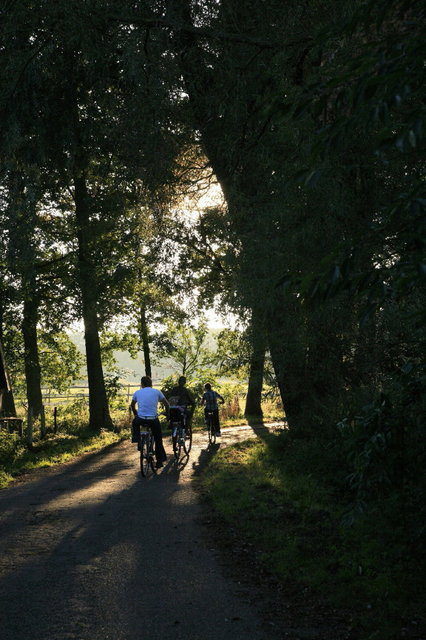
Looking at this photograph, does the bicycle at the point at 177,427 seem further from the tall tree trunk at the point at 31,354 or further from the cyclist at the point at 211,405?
the tall tree trunk at the point at 31,354

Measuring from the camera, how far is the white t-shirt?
1320cm

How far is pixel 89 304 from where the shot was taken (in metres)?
22.7

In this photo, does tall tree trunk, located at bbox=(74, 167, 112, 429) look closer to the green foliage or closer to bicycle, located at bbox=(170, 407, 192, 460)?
bicycle, located at bbox=(170, 407, 192, 460)

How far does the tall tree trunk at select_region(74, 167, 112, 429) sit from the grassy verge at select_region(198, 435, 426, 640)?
39.1ft

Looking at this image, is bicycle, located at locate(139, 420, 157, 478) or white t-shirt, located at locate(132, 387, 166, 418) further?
bicycle, located at locate(139, 420, 157, 478)

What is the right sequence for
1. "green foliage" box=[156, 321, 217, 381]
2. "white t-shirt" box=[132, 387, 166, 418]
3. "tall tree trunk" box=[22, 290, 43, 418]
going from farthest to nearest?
"green foliage" box=[156, 321, 217, 381] < "tall tree trunk" box=[22, 290, 43, 418] < "white t-shirt" box=[132, 387, 166, 418]

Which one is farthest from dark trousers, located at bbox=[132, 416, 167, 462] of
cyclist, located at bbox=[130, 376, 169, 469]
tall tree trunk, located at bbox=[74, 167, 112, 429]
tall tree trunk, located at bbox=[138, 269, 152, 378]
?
tall tree trunk, located at bbox=[138, 269, 152, 378]

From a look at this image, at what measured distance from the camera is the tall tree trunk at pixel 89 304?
22.6 meters

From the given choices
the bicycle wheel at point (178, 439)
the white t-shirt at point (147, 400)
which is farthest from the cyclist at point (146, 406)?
the bicycle wheel at point (178, 439)

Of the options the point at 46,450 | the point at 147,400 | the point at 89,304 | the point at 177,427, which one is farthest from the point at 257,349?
the point at 89,304

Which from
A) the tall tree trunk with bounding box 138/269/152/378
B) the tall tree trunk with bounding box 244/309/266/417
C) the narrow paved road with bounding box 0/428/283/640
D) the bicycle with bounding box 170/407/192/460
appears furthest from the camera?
the tall tree trunk with bounding box 138/269/152/378

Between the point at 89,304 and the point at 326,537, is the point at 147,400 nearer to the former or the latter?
the point at 326,537

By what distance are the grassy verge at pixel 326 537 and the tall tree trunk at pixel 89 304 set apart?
39.1 feet

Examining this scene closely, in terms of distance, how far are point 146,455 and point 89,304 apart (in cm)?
1031
